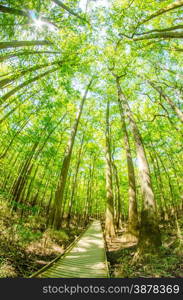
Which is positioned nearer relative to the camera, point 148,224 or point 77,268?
point 77,268

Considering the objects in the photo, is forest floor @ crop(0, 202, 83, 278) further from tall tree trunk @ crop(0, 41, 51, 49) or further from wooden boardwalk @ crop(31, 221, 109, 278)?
tall tree trunk @ crop(0, 41, 51, 49)

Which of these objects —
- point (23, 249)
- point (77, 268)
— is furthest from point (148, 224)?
point (23, 249)

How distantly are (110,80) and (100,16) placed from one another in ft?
11.2

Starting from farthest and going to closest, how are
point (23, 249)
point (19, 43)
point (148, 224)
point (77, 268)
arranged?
point (23, 249) → point (148, 224) → point (77, 268) → point (19, 43)

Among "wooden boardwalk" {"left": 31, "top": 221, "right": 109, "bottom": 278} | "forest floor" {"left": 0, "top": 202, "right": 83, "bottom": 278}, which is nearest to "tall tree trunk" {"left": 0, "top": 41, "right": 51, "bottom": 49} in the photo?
"forest floor" {"left": 0, "top": 202, "right": 83, "bottom": 278}

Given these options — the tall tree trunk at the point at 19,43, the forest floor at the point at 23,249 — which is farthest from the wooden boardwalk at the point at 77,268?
the tall tree trunk at the point at 19,43

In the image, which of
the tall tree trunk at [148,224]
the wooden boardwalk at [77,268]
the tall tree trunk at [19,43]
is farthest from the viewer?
the tall tree trunk at [148,224]

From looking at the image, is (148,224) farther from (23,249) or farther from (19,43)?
(19,43)

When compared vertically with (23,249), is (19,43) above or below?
above

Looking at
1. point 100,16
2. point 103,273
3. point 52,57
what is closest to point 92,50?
point 100,16

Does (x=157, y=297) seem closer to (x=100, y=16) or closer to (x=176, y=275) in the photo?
(x=176, y=275)

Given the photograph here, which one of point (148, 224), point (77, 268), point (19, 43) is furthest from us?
point (148, 224)

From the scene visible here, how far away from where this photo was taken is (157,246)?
4.57 metres

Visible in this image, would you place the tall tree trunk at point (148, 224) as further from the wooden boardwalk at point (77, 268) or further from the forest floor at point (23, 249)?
the forest floor at point (23, 249)
